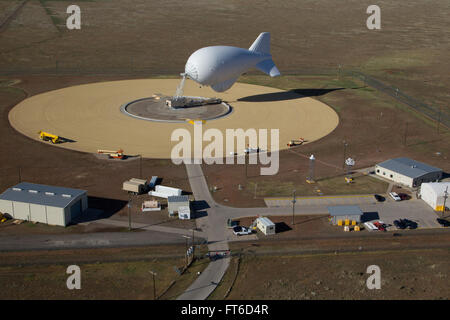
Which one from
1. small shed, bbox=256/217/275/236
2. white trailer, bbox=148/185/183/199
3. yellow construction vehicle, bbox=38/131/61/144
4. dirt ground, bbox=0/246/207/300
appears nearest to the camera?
dirt ground, bbox=0/246/207/300

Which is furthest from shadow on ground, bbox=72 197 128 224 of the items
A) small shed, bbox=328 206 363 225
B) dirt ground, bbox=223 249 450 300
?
small shed, bbox=328 206 363 225

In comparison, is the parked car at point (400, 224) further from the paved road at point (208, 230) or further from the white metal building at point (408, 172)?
the paved road at point (208, 230)

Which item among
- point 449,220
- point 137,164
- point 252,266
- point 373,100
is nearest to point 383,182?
point 449,220

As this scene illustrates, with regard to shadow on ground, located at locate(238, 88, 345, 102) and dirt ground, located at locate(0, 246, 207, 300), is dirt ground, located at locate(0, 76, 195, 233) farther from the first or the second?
shadow on ground, located at locate(238, 88, 345, 102)

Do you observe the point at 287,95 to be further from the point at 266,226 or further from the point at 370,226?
the point at 266,226

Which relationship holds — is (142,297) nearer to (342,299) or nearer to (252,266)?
(252,266)

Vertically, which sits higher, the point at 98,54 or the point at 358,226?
the point at 98,54
